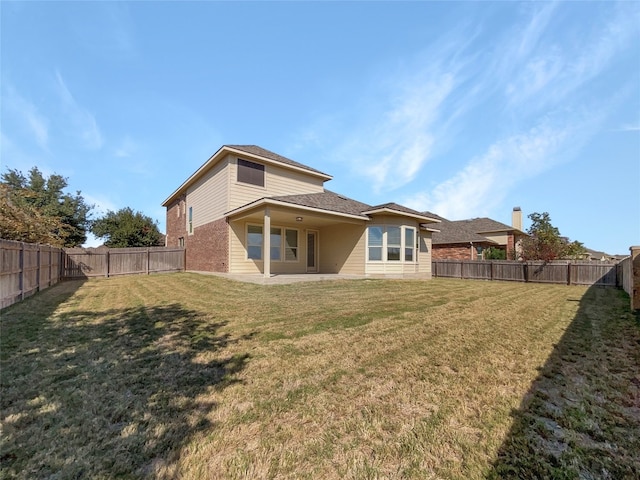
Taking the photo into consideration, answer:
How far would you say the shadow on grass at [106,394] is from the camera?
6.63ft

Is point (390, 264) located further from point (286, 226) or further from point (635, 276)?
point (635, 276)

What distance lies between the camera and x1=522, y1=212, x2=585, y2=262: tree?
17547 millimetres

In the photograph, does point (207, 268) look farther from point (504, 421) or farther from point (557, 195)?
point (557, 195)

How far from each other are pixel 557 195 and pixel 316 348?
53.9 feet

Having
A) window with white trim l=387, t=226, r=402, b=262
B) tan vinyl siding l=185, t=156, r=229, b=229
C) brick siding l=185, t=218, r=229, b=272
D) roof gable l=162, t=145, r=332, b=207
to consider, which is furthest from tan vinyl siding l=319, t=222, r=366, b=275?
tan vinyl siding l=185, t=156, r=229, b=229

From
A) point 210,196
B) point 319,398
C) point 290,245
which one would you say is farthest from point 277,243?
point 319,398

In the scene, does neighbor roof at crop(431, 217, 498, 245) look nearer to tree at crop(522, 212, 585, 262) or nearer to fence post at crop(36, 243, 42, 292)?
tree at crop(522, 212, 585, 262)

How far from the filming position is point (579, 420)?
8.14 ft

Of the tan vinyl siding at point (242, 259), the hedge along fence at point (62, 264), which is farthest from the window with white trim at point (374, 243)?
the hedge along fence at point (62, 264)

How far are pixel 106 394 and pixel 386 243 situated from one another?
13.0 m

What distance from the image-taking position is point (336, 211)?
13.3 metres

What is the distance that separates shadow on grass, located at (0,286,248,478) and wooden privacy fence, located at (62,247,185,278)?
1205 cm

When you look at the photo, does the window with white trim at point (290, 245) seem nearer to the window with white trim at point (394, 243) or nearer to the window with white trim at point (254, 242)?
the window with white trim at point (254, 242)

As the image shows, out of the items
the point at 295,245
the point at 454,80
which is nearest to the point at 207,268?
the point at 295,245
